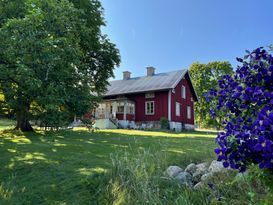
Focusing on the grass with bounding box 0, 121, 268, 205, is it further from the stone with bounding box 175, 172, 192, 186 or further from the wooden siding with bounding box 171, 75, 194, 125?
the wooden siding with bounding box 171, 75, 194, 125

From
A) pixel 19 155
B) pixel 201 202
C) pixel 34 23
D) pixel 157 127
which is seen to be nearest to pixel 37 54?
pixel 34 23

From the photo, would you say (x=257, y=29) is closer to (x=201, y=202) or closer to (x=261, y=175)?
(x=201, y=202)

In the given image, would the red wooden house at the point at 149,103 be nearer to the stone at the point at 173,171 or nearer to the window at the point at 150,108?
the window at the point at 150,108

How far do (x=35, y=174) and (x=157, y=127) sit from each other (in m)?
21.6

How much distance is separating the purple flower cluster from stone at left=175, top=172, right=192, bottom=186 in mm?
2403

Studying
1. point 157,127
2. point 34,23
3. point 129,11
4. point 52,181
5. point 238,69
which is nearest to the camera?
point 238,69

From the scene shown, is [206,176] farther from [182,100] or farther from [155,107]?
[182,100]

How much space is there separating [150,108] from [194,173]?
23333 millimetres

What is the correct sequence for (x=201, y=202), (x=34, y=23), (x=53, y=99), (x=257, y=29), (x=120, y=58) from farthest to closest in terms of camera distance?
(x=120, y=58), (x=257, y=29), (x=34, y=23), (x=53, y=99), (x=201, y=202)

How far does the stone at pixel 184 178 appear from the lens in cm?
511

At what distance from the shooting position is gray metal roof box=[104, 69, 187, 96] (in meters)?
27.8

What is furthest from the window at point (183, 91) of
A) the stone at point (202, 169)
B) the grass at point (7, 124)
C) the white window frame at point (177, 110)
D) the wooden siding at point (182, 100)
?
the stone at point (202, 169)

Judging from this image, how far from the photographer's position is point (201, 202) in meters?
4.26

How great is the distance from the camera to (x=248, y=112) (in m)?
2.67
